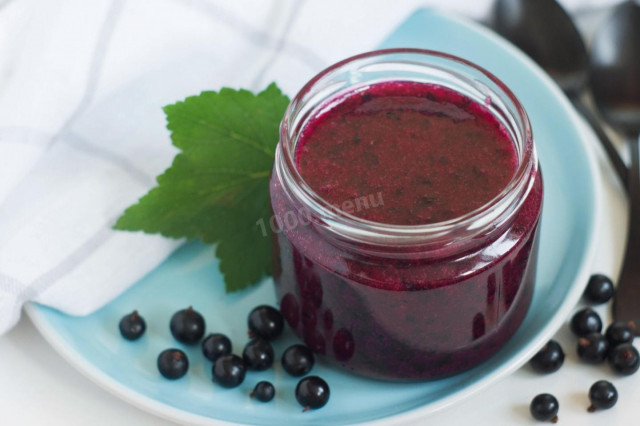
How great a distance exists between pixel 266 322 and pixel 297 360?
12 centimetres

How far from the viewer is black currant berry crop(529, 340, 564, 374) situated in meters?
1.92

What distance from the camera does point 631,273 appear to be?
2.07m

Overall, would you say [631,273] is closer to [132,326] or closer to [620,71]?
[620,71]

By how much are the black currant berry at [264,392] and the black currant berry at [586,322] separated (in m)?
0.68

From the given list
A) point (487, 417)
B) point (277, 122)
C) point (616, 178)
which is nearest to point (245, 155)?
point (277, 122)

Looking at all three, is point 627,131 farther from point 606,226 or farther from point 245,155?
point 245,155

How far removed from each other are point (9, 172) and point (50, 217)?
137 mm

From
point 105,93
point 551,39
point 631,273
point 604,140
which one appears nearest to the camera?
point 631,273

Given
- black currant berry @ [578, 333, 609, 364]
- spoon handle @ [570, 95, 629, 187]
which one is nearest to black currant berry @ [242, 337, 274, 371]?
black currant berry @ [578, 333, 609, 364]

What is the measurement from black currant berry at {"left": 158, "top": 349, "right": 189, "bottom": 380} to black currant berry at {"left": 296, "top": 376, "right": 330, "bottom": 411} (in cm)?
25

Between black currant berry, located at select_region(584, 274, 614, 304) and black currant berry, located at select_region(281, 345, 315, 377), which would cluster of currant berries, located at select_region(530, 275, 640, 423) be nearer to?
black currant berry, located at select_region(584, 274, 614, 304)

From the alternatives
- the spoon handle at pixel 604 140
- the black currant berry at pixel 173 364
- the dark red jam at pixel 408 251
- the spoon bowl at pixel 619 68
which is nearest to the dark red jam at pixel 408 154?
the dark red jam at pixel 408 251

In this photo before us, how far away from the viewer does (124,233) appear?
2145 millimetres

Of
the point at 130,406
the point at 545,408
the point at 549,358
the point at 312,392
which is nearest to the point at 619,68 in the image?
the point at 549,358
